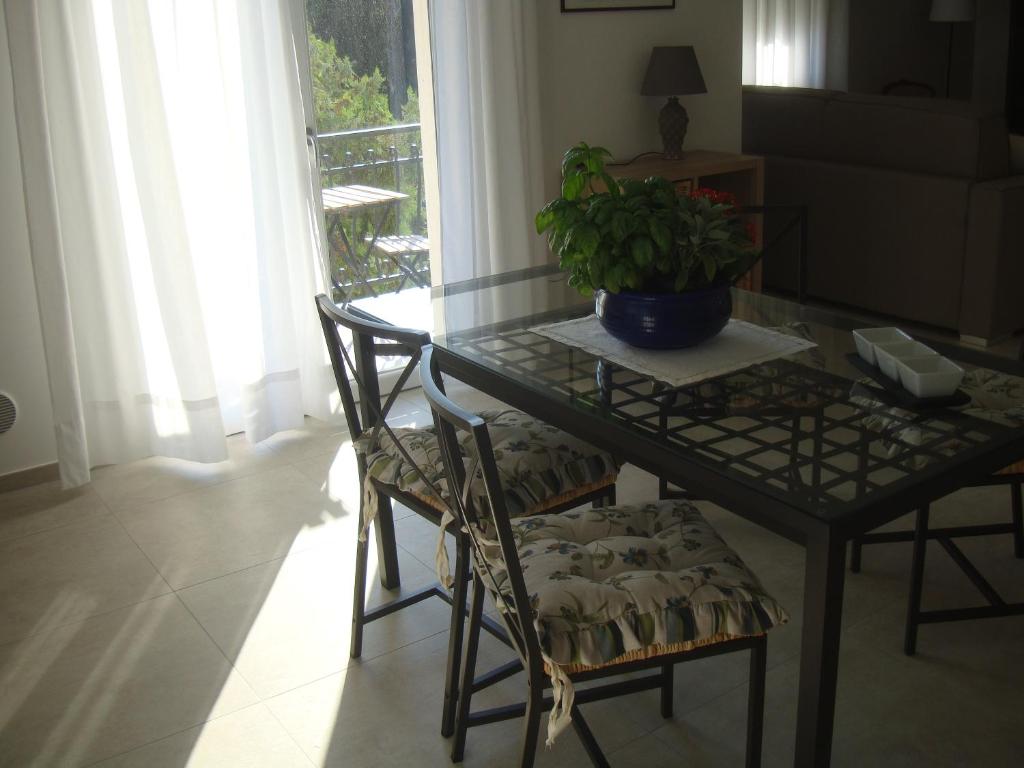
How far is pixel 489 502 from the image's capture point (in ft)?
5.91

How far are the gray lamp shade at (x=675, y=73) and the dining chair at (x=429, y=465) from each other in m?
2.35

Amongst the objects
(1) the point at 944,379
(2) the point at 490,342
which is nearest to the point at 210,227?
(2) the point at 490,342

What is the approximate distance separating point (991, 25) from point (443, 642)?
7139mm

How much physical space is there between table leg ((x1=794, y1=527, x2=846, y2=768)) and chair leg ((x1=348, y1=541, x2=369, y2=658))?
43.6 inches

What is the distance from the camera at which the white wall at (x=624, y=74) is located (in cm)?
437

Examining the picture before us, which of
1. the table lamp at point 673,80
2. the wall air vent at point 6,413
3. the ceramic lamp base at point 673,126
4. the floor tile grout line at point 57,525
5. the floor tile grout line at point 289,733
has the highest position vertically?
the table lamp at point 673,80

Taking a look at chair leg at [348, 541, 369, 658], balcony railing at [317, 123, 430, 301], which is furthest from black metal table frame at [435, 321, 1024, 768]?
balcony railing at [317, 123, 430, 301]

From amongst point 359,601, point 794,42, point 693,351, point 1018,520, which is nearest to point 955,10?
point 794,42

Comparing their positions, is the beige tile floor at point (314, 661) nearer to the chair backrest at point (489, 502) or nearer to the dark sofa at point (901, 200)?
the chair backrest at point (489, 502)

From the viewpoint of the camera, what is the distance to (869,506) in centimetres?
159

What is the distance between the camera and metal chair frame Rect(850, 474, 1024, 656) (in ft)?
7.93

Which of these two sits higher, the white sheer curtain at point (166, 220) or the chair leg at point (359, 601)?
the white sheer curtain at point (166, 220)

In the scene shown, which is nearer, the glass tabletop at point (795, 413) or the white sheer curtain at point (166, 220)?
the glass tabletop at point (795, 413)

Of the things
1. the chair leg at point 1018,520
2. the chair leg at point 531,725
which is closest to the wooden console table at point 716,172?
the chair leg at point 1018,520
